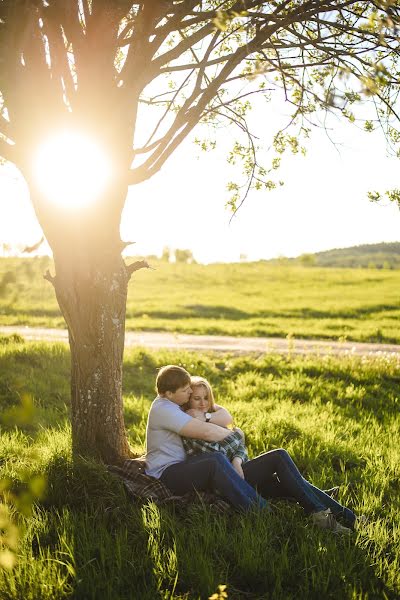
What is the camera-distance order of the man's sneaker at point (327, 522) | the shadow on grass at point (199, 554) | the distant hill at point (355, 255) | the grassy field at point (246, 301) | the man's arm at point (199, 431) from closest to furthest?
the shadow on grass at point (199, 554) < the man's sneaker at point (327, 522) < the man's arm at point (199, 431) < the grassy field at point (246, 301) < the distant hill at point (355, 255)

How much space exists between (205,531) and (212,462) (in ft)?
2.21

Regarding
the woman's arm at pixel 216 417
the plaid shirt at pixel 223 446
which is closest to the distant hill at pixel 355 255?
the woman's arm at pixel 216 417

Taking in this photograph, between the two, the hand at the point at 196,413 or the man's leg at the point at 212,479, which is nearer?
the man's leg at the point at 212,479

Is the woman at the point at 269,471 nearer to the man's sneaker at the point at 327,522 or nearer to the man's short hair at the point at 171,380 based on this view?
the man's sneaker at the point at 327,522

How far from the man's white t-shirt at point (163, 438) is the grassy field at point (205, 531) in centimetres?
38

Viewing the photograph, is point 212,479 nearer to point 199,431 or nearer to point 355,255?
point 199,431

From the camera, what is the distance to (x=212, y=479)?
14.6ft

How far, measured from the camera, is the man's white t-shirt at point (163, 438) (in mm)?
4703

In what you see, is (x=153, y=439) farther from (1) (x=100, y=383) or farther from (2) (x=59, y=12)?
(2) (x=59, y=12)

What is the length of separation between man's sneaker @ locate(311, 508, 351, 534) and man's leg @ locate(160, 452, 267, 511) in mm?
406

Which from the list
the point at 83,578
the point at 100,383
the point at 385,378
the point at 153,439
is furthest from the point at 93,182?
the point at 385,378

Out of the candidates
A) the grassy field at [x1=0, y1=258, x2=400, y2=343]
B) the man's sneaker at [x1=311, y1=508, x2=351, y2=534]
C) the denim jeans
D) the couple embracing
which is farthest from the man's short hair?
the man's sneaker at [x1=311, y1=508, x2=351, y2=534]

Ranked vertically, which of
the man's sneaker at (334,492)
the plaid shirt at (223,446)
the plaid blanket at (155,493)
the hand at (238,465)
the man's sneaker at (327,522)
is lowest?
the man's sneaker at (334,492)

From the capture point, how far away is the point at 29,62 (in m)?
4.91
